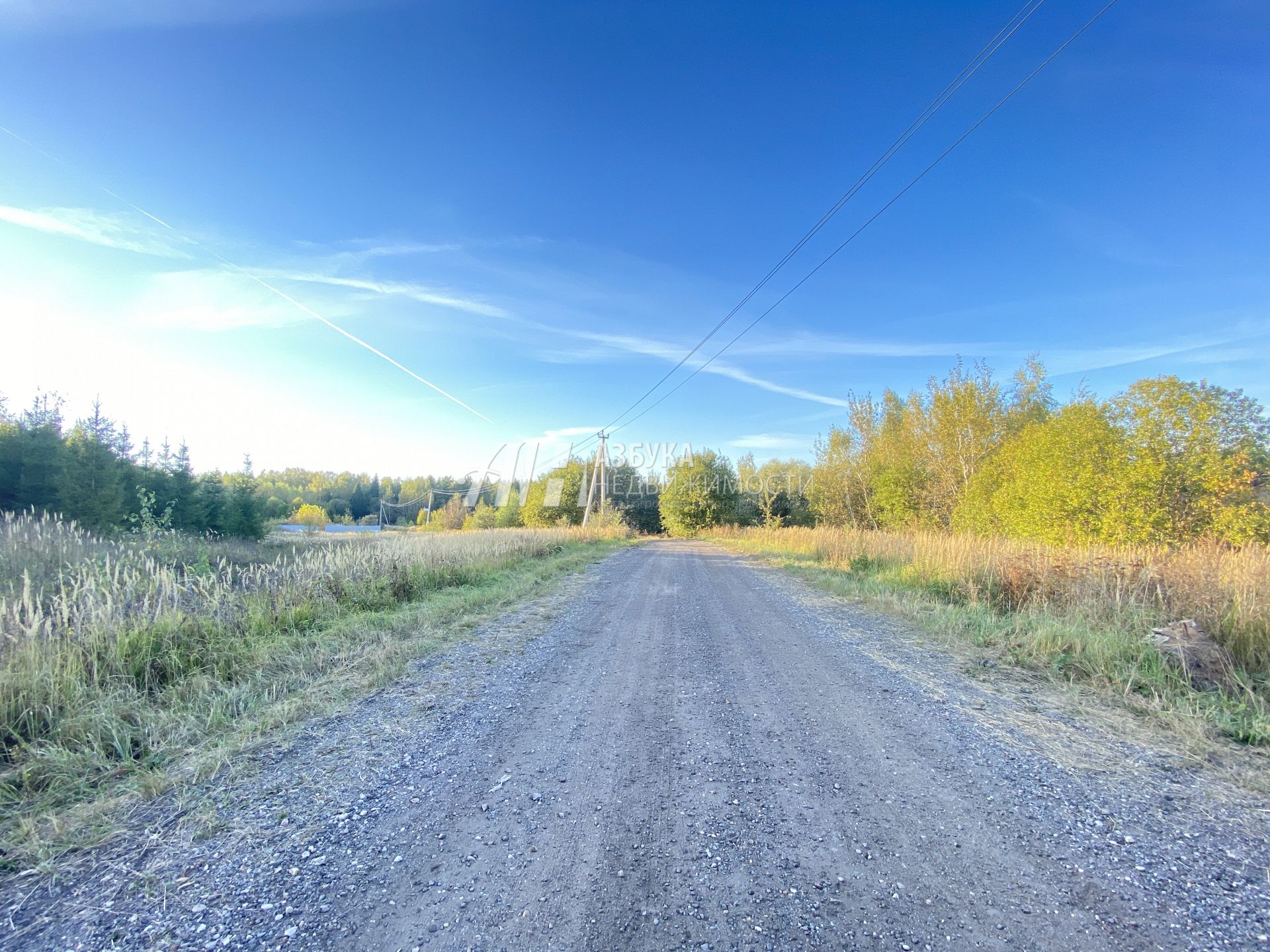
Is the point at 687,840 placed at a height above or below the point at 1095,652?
below

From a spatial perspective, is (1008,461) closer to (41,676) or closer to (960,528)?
(960,528)

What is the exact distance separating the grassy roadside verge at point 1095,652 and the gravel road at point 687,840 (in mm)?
636

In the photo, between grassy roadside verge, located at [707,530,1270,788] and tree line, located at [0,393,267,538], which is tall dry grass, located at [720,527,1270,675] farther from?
tree line, located at [0,393,267,538]

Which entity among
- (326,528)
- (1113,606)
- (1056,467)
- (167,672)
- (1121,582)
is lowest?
(326,528)

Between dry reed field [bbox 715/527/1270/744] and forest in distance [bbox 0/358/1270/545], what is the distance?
1146mm

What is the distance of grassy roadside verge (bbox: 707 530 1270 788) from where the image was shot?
312 centimetres

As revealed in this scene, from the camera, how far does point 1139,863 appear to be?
1.93m

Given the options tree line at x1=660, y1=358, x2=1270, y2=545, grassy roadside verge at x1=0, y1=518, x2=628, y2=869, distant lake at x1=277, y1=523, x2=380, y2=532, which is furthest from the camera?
distant lake at x1=277, y1=523, x2=380, y2=532

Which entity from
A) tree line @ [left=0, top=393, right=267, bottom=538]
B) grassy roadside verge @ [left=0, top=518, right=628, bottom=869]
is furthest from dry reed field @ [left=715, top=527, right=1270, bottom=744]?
A: tree line @ [left=0, top=393, right=267, bottom=538]

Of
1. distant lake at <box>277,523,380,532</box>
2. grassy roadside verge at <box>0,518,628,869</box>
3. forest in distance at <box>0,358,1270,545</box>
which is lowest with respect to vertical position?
distant lake at <box>277,523,380,532</box>

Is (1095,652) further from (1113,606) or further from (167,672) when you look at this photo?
(167,672)

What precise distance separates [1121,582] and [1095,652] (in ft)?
6.67

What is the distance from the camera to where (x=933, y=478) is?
671 inches

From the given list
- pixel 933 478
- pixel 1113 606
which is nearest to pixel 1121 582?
pixel 1113 606
